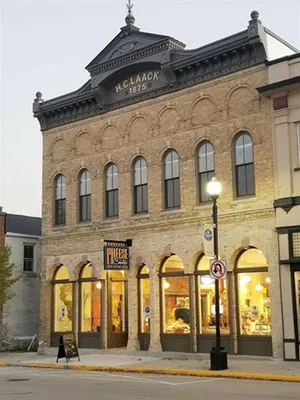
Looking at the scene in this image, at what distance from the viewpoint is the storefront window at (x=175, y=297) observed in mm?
23391

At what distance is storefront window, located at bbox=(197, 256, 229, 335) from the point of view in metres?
22.3

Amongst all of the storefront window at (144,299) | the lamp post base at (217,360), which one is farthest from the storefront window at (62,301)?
the lamp post base at (217,360)

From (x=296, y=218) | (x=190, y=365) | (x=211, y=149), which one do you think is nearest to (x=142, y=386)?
(x=190, y=365)

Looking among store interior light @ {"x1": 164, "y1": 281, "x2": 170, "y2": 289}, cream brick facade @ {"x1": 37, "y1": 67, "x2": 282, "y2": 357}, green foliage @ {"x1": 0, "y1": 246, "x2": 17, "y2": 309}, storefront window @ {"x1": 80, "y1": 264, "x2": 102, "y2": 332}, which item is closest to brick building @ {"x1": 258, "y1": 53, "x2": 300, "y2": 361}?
cream brick facade @ {"x1": 37, "y1": 67, "x2": 282, "y2": 357}

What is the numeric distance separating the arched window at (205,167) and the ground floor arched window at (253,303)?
279cm

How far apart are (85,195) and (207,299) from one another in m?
7.84

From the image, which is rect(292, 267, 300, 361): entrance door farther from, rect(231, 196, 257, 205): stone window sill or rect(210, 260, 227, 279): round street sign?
rect(231, 196, 257, 205): stone window sill

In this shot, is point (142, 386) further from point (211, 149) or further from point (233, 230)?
point (211, 149)

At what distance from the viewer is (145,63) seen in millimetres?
25562

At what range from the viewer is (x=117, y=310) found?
26.2 meters

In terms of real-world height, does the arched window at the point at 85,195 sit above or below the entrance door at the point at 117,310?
above

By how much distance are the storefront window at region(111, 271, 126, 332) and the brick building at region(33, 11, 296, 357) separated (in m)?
0.05

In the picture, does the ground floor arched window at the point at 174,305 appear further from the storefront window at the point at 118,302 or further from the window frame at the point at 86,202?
the window frame at the point at 86,202

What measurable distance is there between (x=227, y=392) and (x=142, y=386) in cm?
251
